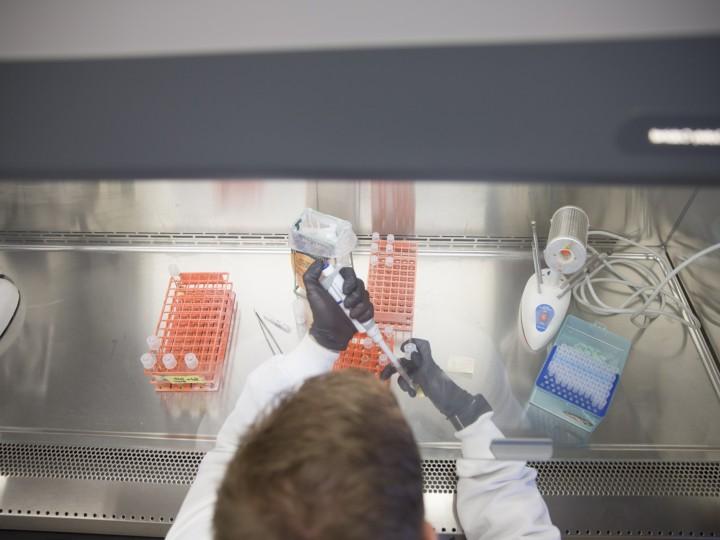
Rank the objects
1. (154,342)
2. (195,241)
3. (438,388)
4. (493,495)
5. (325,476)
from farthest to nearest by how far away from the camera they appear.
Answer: (195,241), (154,342), (438,388), (493,495), (325,476)

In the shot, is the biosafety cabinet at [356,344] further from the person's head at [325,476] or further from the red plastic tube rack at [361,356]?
the person's head at [325,476]

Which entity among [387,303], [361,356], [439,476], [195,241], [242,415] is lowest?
[439,476]

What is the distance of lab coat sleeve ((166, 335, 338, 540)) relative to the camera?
104 cm

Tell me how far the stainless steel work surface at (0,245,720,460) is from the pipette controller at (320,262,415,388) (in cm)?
8

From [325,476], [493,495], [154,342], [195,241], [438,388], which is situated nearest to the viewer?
[325,476]

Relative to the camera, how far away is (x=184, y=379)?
1.31 m

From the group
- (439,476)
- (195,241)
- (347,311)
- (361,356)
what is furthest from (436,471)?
(195,241)

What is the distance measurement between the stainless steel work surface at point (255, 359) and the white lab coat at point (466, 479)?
0.22 ft

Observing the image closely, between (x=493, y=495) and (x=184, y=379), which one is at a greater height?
(x=184, y=379)

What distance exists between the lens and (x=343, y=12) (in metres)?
0.47

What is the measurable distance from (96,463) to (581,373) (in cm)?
120

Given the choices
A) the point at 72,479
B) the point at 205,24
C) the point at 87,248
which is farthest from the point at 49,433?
the point at 205,24

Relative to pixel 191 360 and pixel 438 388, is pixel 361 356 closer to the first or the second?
pixel 438 388

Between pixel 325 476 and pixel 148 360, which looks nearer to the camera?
pixel 325 476
